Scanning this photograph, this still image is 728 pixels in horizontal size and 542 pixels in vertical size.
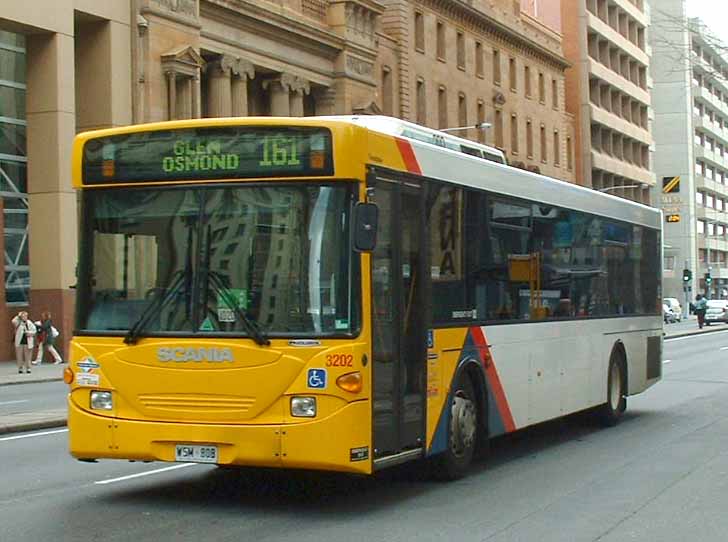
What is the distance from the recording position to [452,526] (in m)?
9.55

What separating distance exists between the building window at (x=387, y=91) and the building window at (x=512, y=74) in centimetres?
1824

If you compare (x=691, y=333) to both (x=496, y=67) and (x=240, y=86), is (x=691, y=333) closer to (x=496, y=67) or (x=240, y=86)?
(x=240, y=86)

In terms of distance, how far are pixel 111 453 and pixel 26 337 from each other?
25.8 metres

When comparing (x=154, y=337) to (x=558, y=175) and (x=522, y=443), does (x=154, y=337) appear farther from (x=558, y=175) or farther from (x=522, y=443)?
(x=558, y=175)

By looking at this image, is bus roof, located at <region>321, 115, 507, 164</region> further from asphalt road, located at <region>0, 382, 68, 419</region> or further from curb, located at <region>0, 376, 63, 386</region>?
curb, located at <region>0, 376, 63, 386</region>

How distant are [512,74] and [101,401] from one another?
71.1 m

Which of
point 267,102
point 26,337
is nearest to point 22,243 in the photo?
point 26,337

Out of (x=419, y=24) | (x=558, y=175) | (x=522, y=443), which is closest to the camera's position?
(x=522, y=443)

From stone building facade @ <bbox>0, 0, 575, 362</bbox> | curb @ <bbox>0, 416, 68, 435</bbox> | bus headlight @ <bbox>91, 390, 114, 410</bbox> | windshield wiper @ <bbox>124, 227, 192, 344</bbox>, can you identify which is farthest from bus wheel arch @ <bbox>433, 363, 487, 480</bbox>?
stone building facade @ <bbox>0, 0, 575, 362</bbox>

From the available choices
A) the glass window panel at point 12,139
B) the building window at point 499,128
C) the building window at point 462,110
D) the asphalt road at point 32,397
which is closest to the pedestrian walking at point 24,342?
the asphalt road at point 32,397

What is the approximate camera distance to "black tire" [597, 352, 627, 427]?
16906mm

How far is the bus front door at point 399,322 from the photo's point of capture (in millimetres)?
10156

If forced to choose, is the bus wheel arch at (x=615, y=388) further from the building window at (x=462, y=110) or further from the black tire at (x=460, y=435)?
the building window at (x=462, y=110)

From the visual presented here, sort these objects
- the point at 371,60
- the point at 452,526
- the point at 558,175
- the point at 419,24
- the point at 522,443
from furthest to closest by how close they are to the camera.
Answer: the point at 558,175 → the point at 419,24 → the point at 371,60 → the point at 522,443 → the point at 452,526
